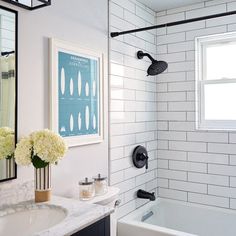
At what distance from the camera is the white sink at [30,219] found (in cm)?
131

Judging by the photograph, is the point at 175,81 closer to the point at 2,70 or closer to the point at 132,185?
the point at 132,185

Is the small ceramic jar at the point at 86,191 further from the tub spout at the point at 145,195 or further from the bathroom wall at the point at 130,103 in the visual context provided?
the tub spout at the point at 145,195

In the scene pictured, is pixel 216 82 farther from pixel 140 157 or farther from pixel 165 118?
pixel 140 157

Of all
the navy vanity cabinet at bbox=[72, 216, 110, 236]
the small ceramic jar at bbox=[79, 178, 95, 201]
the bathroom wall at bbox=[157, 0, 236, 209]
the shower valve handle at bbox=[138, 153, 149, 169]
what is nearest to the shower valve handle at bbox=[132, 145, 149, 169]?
the shower valve handle at bbox=[138, 153, 149, 169]

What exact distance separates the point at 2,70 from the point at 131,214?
5.46 ft

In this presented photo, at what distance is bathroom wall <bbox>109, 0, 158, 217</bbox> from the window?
478mm

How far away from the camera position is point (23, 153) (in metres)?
1.39

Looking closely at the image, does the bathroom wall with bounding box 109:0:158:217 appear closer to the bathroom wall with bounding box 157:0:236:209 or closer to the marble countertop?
the bathroom wall with bounding box 157:0:236:209

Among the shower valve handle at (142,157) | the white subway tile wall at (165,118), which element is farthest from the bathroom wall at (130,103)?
the shower valve handle at (142,157)

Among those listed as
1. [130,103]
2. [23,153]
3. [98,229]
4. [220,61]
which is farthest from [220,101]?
[23,153]

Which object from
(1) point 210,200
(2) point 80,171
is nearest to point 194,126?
(1) point 210,200

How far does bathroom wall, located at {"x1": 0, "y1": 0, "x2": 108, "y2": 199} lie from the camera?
1550mm

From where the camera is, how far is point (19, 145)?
4.63 ft

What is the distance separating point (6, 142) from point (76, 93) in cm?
61
